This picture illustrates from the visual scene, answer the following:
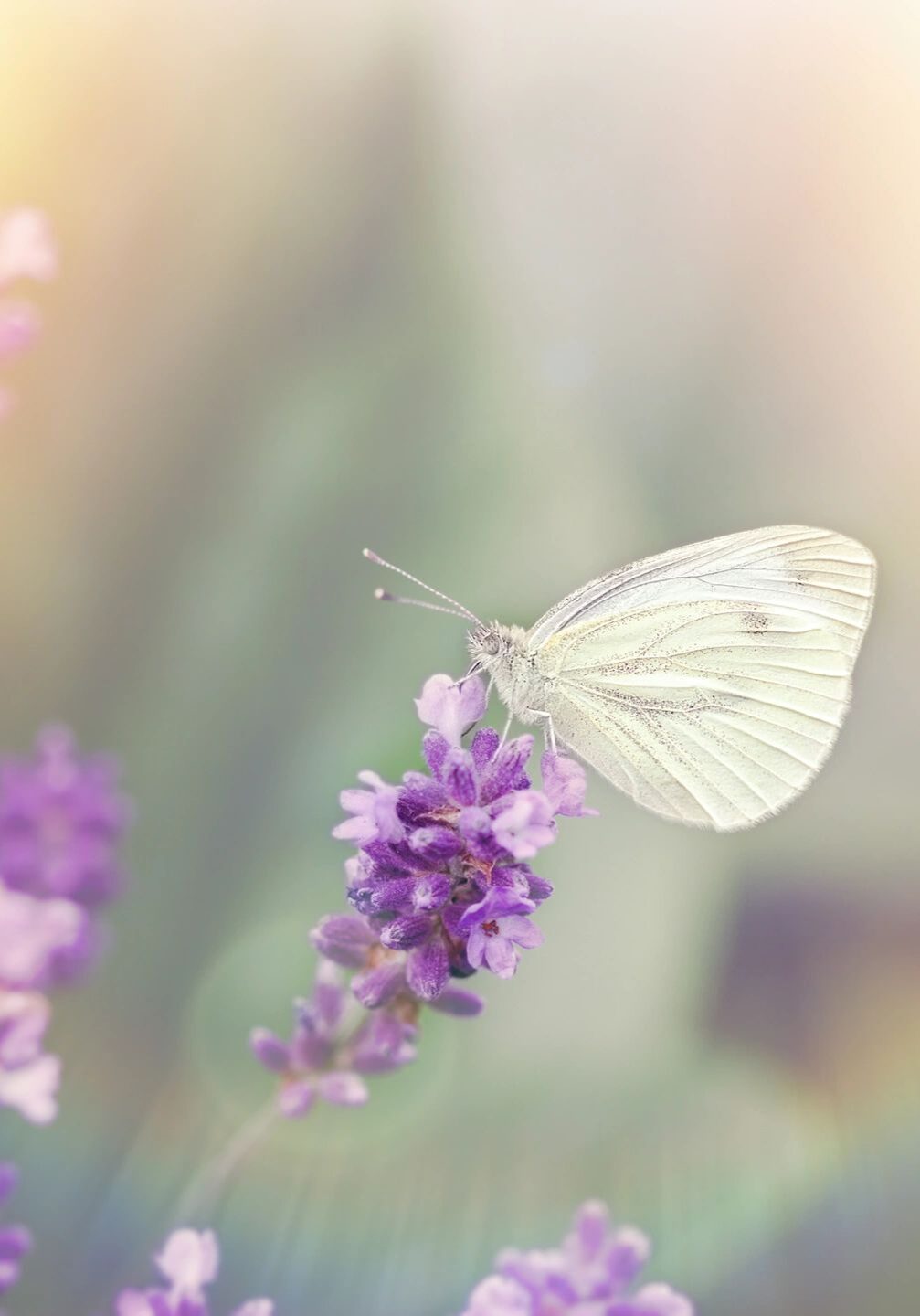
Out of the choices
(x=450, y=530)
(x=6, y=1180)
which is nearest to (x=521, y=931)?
(x=6, y=1180)

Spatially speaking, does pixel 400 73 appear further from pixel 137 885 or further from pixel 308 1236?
pixel 308 1236

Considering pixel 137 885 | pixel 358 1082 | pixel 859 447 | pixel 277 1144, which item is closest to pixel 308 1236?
pixel 277 1144

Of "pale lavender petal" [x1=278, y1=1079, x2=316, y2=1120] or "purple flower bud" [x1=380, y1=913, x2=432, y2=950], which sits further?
"pale lavender petal" [x1=278, y1=1079, x2=316, y2=1120]

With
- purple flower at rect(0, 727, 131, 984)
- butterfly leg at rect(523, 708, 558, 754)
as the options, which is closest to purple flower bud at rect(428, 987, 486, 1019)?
butterfly leg at rect(523, 708, 558, 754)

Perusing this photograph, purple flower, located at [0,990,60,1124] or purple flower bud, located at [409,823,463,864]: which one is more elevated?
purple flower bud, located at [409,823,463,864]

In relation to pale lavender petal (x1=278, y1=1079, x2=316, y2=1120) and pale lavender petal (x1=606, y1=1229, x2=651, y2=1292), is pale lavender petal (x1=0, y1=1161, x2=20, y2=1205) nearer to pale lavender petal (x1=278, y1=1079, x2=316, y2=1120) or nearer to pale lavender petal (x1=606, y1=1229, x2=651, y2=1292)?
pale lavender petal (x1=278, y1=1079, x2=316, y2=1120)

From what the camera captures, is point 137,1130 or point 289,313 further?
point 289,313
